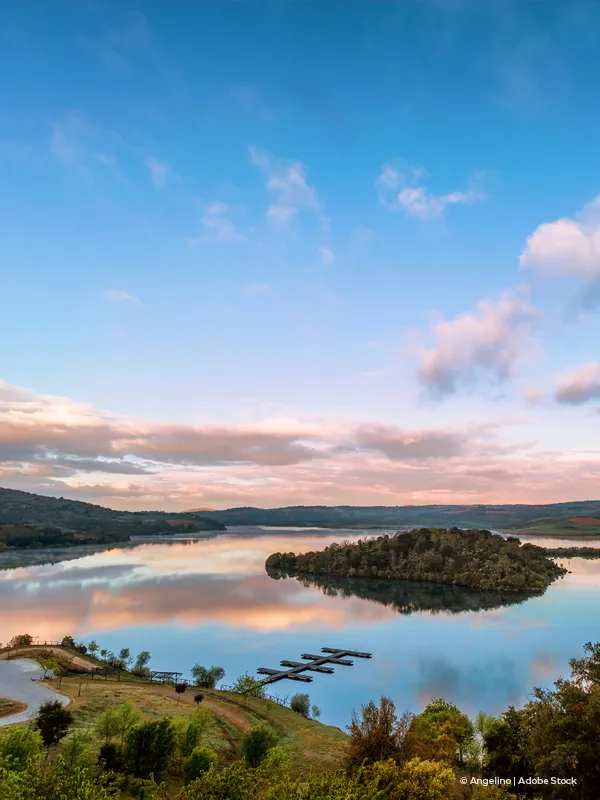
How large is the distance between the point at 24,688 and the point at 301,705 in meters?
25.0

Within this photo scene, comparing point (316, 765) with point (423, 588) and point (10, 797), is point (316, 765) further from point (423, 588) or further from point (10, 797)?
point (423, 588)

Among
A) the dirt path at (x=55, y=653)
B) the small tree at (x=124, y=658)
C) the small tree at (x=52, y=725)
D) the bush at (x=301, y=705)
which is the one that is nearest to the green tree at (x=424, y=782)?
the small tree at (x=52, y=725)

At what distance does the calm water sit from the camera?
185 ft

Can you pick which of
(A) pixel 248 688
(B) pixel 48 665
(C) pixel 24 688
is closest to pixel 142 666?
(B) pixel 48 665

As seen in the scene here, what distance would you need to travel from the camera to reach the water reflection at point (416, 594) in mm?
105125

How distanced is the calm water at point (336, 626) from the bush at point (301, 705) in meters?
2.21

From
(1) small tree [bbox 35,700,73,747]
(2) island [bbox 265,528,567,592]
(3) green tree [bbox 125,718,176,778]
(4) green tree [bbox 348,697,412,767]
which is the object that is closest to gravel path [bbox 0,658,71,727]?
(1) small tree [bbox 35,700,73,747]

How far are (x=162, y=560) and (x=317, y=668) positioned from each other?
131369mm

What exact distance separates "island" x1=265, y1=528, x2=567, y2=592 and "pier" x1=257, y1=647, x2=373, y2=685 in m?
69.4

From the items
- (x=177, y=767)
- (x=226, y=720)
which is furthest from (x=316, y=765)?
(x=226, y=720)

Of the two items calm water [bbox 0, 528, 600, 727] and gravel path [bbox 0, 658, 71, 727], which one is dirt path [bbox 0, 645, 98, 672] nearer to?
gravel path [bbox 0, 658, 71, 727]

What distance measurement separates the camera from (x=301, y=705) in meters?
47.8

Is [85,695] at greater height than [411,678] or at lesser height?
greater

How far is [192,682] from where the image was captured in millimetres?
55188
